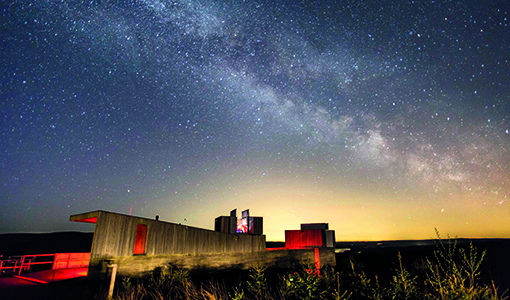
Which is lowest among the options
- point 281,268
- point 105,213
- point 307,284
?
point 281,268

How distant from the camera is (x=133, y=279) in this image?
586 inches

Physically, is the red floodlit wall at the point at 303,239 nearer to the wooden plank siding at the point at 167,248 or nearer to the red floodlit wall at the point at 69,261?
the wooden plank siding at the point at 167,248

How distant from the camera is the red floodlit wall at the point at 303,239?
1246 inches

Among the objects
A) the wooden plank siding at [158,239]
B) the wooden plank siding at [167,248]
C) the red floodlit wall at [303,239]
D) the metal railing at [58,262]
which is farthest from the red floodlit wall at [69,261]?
the red floodlit wall at [303,239]

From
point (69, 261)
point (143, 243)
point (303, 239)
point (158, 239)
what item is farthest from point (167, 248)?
point (303, 239)

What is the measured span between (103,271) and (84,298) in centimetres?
324

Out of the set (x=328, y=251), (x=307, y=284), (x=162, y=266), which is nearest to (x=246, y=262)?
(x=162, y=266)

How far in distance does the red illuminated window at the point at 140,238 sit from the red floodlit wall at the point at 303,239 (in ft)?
67.4

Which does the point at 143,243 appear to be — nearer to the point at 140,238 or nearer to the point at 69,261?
→ the point at 140,238

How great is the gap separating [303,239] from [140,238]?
832 inches

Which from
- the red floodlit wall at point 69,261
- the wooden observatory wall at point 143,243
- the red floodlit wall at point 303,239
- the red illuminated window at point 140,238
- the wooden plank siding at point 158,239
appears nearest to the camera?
the wooden observatory wall at point 143,243

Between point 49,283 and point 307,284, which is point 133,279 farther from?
point 307,284

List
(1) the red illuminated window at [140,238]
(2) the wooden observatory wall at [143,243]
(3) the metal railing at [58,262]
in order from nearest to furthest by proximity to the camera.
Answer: (2) the wooden observatory wall at [143,243], (1) the red illuminated window at [140,238], (3) the metal railing at [58,262]

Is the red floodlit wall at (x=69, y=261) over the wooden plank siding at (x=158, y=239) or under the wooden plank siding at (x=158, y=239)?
under
